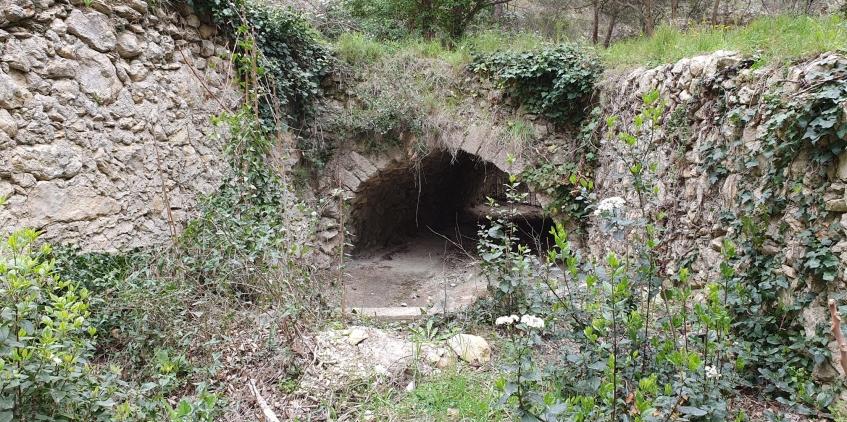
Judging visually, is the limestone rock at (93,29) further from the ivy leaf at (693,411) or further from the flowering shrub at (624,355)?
the ivy leaf at (693,411)

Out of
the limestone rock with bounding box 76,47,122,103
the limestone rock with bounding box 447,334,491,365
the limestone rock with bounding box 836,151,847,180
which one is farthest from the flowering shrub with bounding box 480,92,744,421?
the limestone rock with bounding box 76,47,122,103

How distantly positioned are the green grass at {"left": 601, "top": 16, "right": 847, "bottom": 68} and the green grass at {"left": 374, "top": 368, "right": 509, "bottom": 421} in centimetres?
277

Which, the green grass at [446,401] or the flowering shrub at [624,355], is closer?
the flowering shrub at [624,355]

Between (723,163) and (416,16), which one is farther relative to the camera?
(416,16)

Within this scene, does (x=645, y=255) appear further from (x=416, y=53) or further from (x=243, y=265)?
(x=416, y=53)

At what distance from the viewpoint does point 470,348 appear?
10.0ft

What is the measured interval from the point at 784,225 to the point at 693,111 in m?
1.48

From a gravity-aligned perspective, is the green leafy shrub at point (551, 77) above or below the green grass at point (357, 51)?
below

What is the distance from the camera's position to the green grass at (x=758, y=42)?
9.57 ft

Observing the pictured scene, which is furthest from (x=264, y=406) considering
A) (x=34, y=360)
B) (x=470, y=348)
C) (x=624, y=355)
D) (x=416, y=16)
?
(x=416, y=16)

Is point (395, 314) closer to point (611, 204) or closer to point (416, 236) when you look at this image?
point (611, 204)

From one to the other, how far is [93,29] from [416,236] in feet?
21.2

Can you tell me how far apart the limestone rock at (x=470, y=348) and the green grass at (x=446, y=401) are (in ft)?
0.83

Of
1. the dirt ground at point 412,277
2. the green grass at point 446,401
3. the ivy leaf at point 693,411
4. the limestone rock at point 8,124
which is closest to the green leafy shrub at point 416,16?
the dirt ground at point 412,277
